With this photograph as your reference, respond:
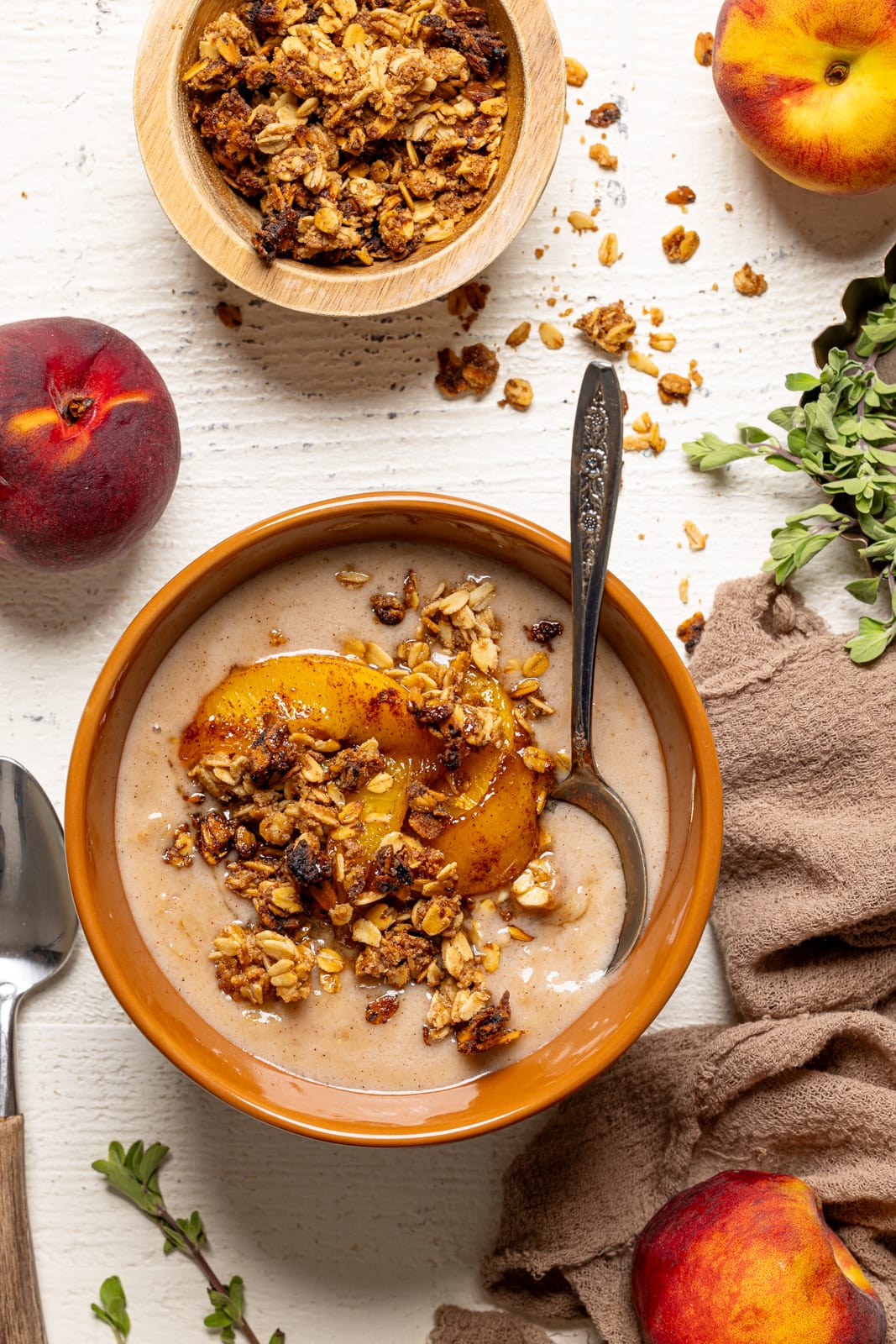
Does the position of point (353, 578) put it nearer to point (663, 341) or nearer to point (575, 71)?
point (663, 341)

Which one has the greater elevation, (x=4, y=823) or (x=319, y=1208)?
(x=4, y=823)

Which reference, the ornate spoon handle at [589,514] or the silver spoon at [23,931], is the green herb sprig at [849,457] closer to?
the ornate spoon handle at [589,514]

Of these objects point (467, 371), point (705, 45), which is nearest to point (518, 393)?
point (467, 371)

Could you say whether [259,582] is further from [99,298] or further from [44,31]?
[44,31]

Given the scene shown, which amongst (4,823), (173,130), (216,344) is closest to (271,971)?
(4,823)

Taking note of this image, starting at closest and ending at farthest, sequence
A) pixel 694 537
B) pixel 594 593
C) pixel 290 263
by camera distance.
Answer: pixel 594 593, pixel 290 263, pixel 694 537

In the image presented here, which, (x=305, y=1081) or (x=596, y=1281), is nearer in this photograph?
(x=305, y=1081)

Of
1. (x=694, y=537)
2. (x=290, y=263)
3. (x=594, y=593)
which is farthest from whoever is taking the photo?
(x=694, y=537)
